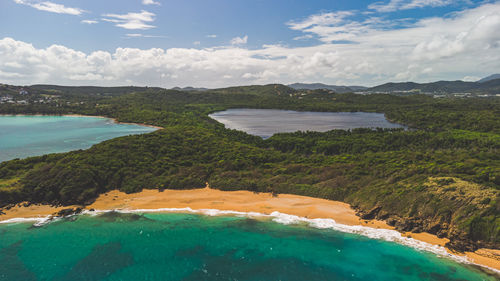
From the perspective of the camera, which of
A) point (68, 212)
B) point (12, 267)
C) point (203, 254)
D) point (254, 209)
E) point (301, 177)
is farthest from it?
point (301, 177)

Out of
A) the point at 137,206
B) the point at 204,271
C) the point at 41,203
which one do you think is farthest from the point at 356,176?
the point at 41,203

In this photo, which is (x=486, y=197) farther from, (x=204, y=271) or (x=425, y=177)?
(x=204, y=271)

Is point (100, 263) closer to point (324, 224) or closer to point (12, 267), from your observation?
point (12, 267)

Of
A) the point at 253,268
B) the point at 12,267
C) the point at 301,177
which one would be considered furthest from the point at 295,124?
the point at 12,267

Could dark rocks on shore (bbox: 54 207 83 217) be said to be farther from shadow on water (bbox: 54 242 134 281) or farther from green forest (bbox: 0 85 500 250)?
shadow on water (bbox: 54 242 134 281)

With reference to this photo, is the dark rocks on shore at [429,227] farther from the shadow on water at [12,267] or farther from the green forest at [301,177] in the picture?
the shadow on water at [12,267]

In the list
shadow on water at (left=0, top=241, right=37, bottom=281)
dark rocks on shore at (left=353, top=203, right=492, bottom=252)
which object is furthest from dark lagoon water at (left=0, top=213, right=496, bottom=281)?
dark rocks on shore at (left=353, top=203, right=492, bottom=252)
